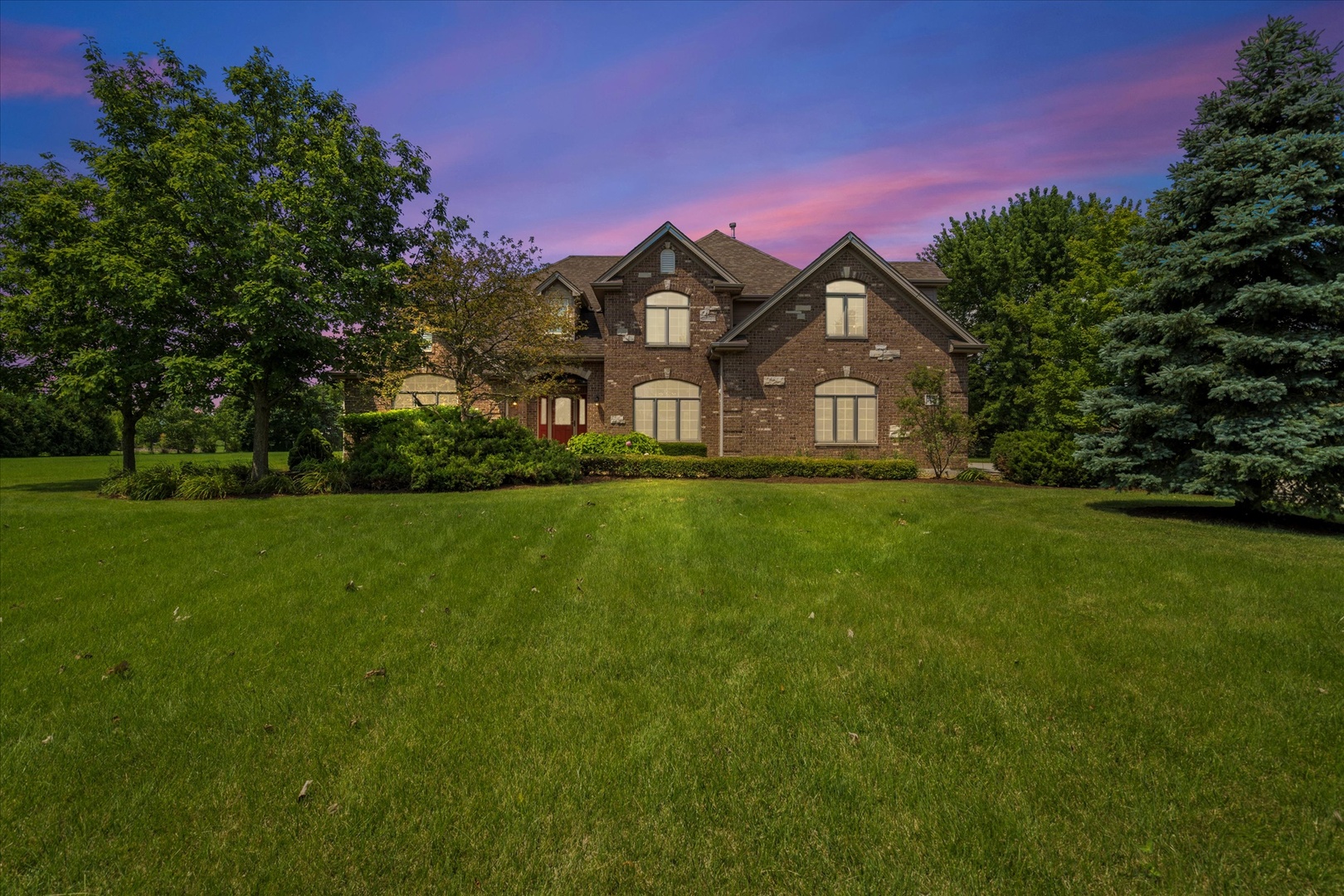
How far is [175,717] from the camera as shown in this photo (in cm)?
429

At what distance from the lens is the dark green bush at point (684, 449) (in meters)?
21.5

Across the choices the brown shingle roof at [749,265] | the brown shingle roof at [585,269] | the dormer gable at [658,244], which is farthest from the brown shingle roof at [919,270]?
the brown shingle roof at [585,269]

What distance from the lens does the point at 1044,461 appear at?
56.6ft

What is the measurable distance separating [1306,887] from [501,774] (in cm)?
401

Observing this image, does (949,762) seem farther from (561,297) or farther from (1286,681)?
(561,297)

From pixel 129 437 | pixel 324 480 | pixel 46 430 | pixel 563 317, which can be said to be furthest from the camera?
pixel 46 430

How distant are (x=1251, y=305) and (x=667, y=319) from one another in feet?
53.0

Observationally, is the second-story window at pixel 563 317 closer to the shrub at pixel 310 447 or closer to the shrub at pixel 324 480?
the shrub at pixel 324 480

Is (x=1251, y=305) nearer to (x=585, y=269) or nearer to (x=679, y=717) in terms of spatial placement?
(x=679, y=717)

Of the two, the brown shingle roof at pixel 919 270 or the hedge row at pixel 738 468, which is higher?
the brown shingle roof at pixel 919 270

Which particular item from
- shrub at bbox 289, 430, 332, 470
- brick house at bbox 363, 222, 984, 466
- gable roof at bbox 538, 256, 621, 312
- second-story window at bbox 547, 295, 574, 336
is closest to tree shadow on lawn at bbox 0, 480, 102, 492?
shrub at bbox 289, 430, 332, 470

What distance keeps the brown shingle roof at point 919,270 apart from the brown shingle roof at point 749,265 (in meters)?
4.71

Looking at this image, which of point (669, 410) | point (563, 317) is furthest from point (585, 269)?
point (669, 410)

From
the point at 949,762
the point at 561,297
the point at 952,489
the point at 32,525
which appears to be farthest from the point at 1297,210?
the point at 32,525
